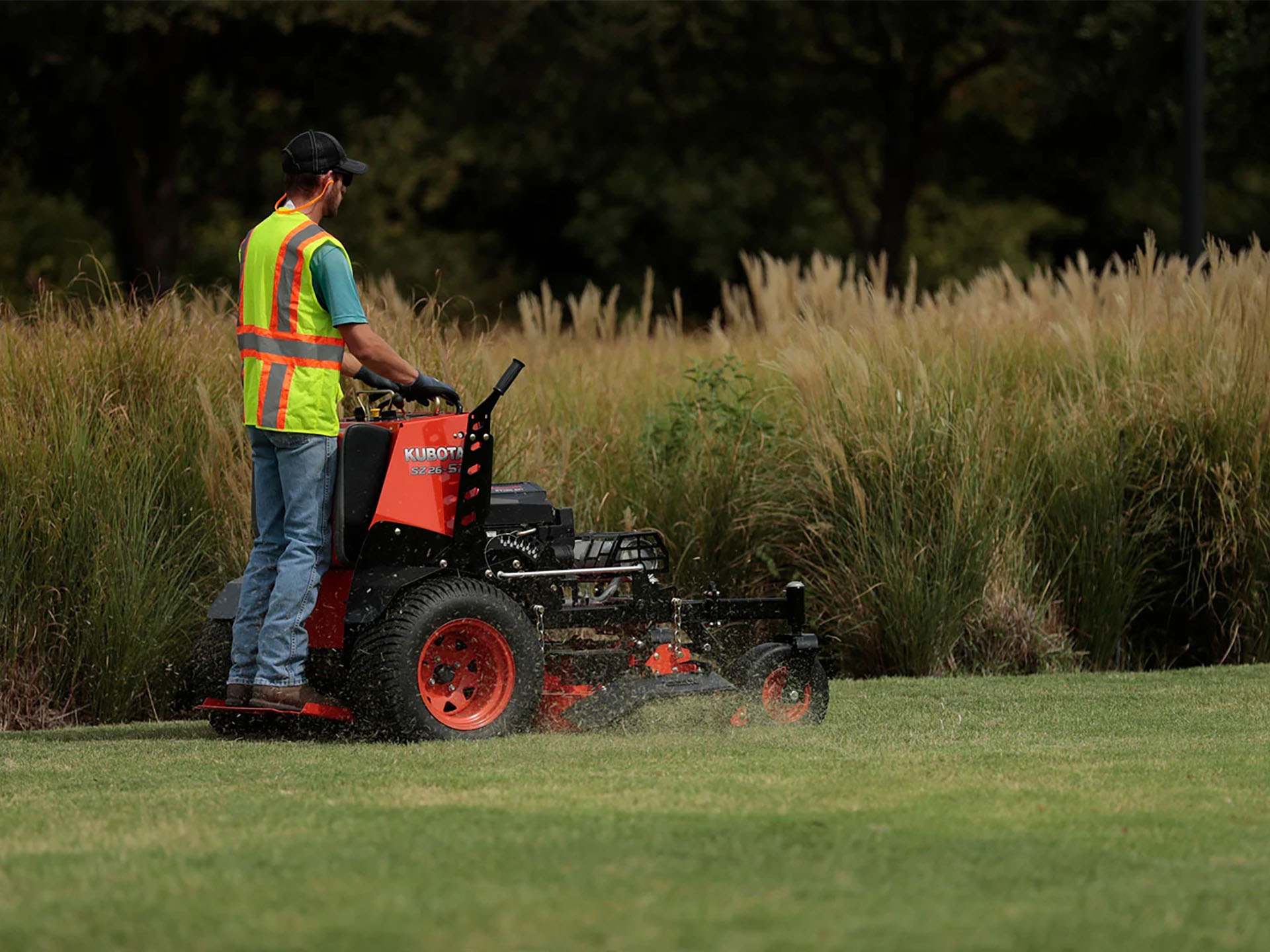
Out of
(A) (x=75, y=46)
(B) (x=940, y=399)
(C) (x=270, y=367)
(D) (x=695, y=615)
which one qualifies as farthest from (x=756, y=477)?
(A) (x=75, y=46)

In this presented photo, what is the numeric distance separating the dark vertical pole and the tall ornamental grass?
426 cm

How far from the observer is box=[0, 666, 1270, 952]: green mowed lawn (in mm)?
3674

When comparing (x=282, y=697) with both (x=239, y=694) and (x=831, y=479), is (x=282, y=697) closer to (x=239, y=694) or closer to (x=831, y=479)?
(x=239, y=694)

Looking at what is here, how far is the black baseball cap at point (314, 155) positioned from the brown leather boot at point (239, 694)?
1711 mm

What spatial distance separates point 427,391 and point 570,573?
2.52 feet

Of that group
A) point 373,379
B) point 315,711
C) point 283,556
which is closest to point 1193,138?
point 373,379

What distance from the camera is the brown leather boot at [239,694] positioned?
643 centimetres

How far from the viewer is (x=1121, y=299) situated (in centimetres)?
984

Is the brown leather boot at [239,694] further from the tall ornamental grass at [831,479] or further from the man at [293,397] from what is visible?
the tall ornamental grass at [831,479]

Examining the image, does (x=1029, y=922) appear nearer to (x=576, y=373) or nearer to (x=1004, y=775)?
(x=1004, y=775)

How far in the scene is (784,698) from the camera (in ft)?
22.2

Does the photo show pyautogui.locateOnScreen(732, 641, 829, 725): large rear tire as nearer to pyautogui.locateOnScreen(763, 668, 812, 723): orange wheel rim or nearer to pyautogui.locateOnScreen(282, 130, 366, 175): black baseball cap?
pyautogui.locateOnScreen(763, 668, 812, 723): orange wheel rim

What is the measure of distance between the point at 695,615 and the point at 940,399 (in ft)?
7.87

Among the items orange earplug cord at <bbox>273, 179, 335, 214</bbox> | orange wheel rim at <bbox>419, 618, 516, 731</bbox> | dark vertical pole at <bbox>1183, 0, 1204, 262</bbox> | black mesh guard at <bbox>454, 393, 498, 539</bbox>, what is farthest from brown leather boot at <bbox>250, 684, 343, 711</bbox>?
dark vertical pole at <bbox>1183, 0, 1204, 262</bbox>
